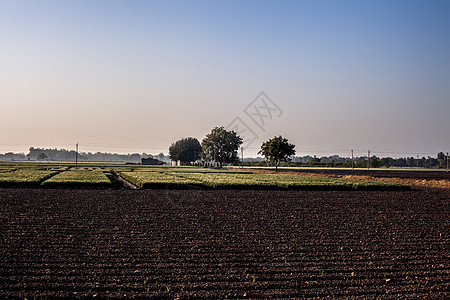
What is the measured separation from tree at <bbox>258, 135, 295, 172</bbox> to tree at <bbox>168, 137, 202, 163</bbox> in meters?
81.2

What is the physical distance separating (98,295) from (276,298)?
3.40 m

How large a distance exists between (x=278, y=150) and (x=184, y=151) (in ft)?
276

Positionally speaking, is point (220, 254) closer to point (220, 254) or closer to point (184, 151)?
point (220, 254)

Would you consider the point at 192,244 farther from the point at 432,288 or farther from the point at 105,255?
the point at 432,288

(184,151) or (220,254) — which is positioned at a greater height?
(184,151)

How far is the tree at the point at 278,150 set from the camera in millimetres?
74688

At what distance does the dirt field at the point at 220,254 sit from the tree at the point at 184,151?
447 ft

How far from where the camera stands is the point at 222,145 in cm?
13312

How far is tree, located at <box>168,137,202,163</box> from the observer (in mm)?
154375

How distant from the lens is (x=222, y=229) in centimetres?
1374

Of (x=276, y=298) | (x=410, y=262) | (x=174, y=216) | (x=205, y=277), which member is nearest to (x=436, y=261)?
(x=410, y=262)

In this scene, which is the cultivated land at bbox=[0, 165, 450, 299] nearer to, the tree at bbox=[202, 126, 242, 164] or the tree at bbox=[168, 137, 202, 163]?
the tree at bbox=[202, 126, 242, 164]

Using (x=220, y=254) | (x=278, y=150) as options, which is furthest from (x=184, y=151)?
(x=220, y=254)

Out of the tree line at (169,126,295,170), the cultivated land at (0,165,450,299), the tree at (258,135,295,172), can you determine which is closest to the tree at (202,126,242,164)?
the tree line at (169,126,295,170)
